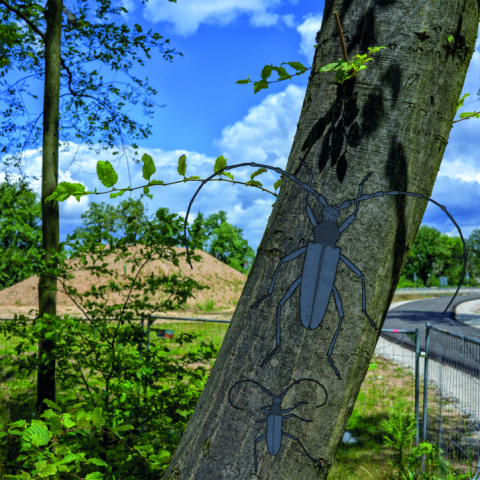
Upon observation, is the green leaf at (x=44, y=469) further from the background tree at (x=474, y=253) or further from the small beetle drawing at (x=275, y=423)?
the background tree at (x=474, y=253)

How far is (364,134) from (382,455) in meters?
5.41

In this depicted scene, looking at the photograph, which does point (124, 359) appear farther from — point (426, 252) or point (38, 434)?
point (426, 252)

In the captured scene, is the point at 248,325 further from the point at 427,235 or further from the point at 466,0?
the point at 427,235

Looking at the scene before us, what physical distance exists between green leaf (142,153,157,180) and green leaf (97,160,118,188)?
0.37 ft

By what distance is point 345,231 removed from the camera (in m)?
1.11

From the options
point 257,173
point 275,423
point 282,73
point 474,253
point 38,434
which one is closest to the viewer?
point 275,423

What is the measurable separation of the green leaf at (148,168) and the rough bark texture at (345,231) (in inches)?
19.5

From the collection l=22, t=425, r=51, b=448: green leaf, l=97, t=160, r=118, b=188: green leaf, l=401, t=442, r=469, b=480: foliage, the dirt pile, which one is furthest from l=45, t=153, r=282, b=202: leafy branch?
the dirt pile

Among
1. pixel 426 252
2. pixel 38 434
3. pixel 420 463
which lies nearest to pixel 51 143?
pixel 38 434

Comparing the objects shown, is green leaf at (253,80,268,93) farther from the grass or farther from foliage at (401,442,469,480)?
foliage at (401,442,469,480)

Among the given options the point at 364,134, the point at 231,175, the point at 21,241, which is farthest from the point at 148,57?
the point at 21,241

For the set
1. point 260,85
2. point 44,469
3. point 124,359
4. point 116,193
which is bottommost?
point 44,469

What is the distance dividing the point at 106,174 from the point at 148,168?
0.15 m

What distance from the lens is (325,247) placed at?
110 cm
